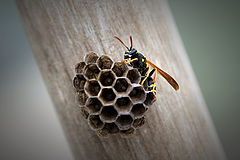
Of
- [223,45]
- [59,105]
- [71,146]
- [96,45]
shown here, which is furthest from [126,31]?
[223,45]

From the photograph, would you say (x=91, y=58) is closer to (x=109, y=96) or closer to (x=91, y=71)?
(x=91, y=71)

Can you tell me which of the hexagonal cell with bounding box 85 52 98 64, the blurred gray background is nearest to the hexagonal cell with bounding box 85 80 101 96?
the hexagonal cell with bounding box 85 52 98 64

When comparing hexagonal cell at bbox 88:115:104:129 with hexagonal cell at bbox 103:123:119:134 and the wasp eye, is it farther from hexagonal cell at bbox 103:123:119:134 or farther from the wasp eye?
the wasp eye

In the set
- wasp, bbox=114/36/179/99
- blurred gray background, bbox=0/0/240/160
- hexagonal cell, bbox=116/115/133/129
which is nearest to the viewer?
hexagonal cell, bbox=116/115/133/129

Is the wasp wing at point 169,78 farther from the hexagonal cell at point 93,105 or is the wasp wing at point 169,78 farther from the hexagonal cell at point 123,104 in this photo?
the hexagonal cell at point 93,105

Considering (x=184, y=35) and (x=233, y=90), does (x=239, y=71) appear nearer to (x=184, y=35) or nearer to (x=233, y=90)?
(x=233, y=90)

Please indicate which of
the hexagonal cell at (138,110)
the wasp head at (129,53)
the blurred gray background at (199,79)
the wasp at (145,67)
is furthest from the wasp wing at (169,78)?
the blurred gray background at (199,79)

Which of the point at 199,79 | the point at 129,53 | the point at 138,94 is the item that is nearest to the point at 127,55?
the point at 129,53
